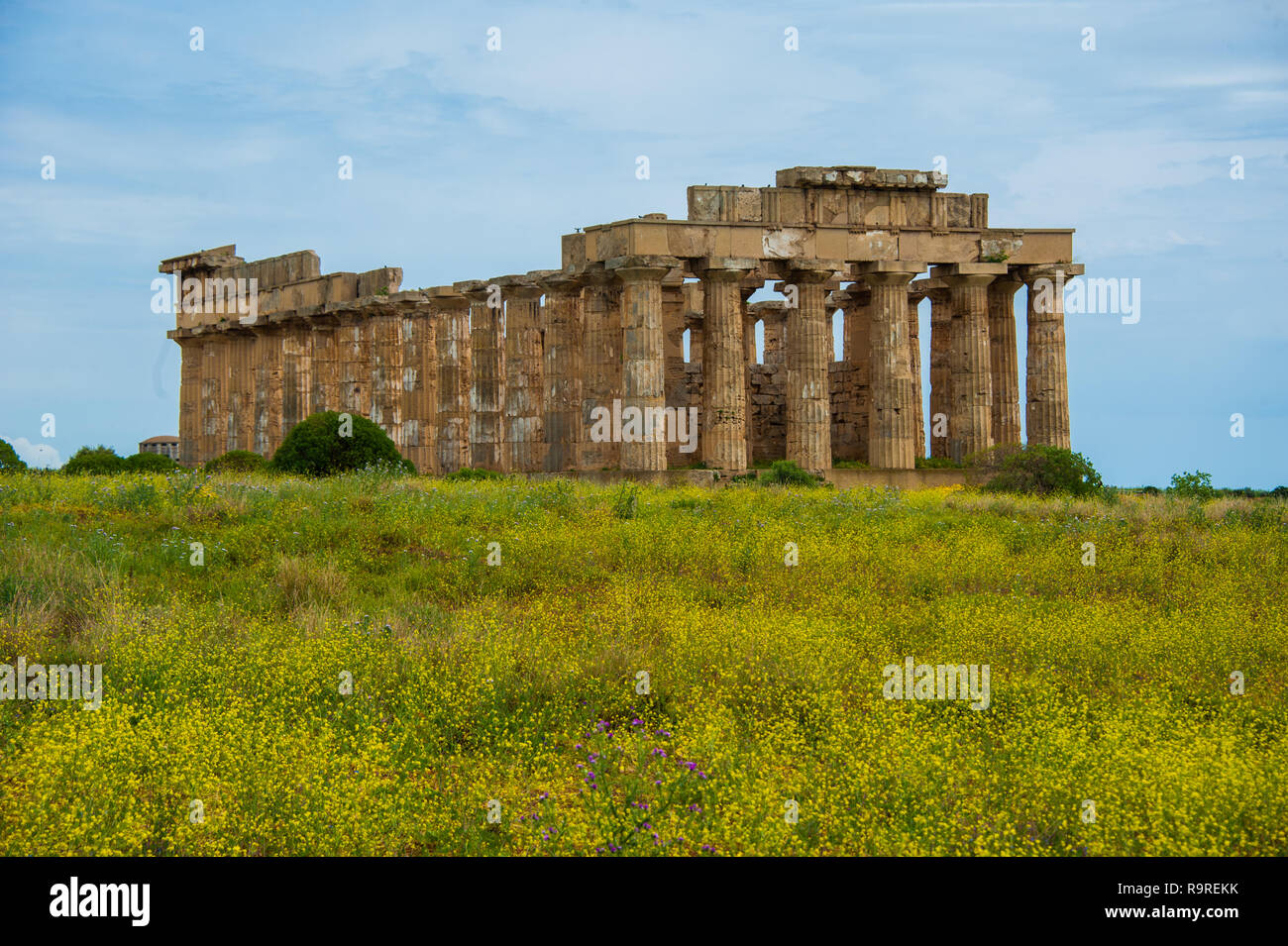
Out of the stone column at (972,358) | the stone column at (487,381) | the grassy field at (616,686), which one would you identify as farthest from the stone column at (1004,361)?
the grassy field at (616,686)

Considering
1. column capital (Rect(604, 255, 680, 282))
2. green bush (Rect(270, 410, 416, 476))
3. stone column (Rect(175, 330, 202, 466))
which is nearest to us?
green bush (Rect(270, 410, 416, 476))

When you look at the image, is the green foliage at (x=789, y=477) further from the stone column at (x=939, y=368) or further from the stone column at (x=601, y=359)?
the stone column at (x=939, y=368)

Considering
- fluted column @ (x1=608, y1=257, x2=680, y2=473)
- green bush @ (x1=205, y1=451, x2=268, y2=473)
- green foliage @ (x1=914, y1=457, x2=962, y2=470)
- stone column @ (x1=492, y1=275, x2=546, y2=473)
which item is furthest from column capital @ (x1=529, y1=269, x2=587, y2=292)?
green foliage @ (x1=914, y1=457, x2=962, y2=470)

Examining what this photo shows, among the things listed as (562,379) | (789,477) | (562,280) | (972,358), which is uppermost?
(562,280)

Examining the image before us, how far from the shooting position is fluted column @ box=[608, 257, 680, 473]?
27.1 meters

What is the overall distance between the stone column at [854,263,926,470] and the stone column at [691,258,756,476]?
3518 mm

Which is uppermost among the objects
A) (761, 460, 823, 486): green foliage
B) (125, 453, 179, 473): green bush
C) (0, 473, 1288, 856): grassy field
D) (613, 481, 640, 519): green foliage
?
(125, 453, 179, 473): green bush

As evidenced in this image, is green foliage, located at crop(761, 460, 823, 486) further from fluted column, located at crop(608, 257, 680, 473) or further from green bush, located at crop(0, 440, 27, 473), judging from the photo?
green bush, located at crop(0, 440, 27, 473)

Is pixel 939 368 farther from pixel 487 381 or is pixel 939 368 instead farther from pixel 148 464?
pixel 148 464

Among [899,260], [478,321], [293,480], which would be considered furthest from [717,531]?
[478,321]

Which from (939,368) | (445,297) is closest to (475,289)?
(445,297)

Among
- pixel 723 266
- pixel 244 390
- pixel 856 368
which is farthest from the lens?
pixel 244 390

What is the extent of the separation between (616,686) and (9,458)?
2360 cm

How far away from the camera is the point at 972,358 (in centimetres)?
A: 2973
